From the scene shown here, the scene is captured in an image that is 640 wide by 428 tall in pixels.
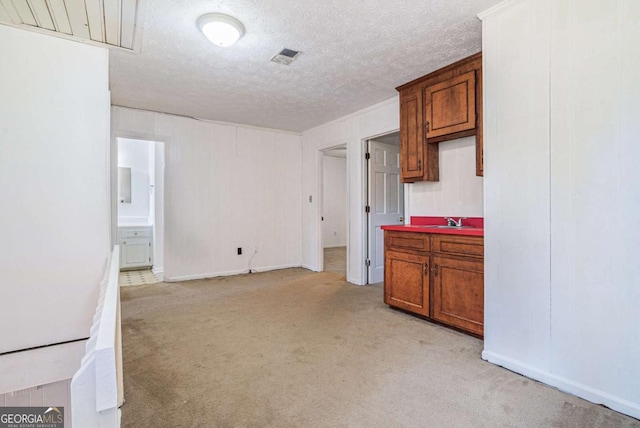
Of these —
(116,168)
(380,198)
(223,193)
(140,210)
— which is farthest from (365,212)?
(140,210)

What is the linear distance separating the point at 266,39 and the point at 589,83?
84.3 inches

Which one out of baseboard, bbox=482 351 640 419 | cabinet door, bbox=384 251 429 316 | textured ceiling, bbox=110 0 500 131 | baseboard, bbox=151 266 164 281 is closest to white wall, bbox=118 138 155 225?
baseboard, bbox=151 266 164 281

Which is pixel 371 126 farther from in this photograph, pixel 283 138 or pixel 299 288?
pixel 299 288

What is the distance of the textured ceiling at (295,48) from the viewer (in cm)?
209

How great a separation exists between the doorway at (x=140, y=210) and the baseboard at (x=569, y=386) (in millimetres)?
4421

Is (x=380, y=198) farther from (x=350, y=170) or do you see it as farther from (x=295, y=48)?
(x=295, y=48)

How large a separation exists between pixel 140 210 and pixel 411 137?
5213 mm

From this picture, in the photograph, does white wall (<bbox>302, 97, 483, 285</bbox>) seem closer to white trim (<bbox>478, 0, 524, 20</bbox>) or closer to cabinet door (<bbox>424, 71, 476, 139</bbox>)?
cabinet door (<bbox>424, 71, 476, 139</bbox>)

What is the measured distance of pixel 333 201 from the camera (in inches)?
335

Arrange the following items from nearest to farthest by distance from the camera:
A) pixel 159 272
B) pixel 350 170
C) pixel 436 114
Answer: pixel 436 114, pixel 350 170, pixel 159 272

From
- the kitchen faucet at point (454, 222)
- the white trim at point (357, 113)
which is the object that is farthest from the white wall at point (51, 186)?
the kitchen faucet at point (454, 222)

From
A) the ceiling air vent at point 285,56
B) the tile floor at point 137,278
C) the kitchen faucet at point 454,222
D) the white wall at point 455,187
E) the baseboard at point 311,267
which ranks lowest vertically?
the tile floor at point 137,278

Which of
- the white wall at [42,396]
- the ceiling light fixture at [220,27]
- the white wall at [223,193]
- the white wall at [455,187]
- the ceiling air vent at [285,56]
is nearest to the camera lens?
the ceiling light fixture at [220,27]

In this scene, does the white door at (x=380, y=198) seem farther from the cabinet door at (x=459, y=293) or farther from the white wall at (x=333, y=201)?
the white wall at (x=333, y=201)
